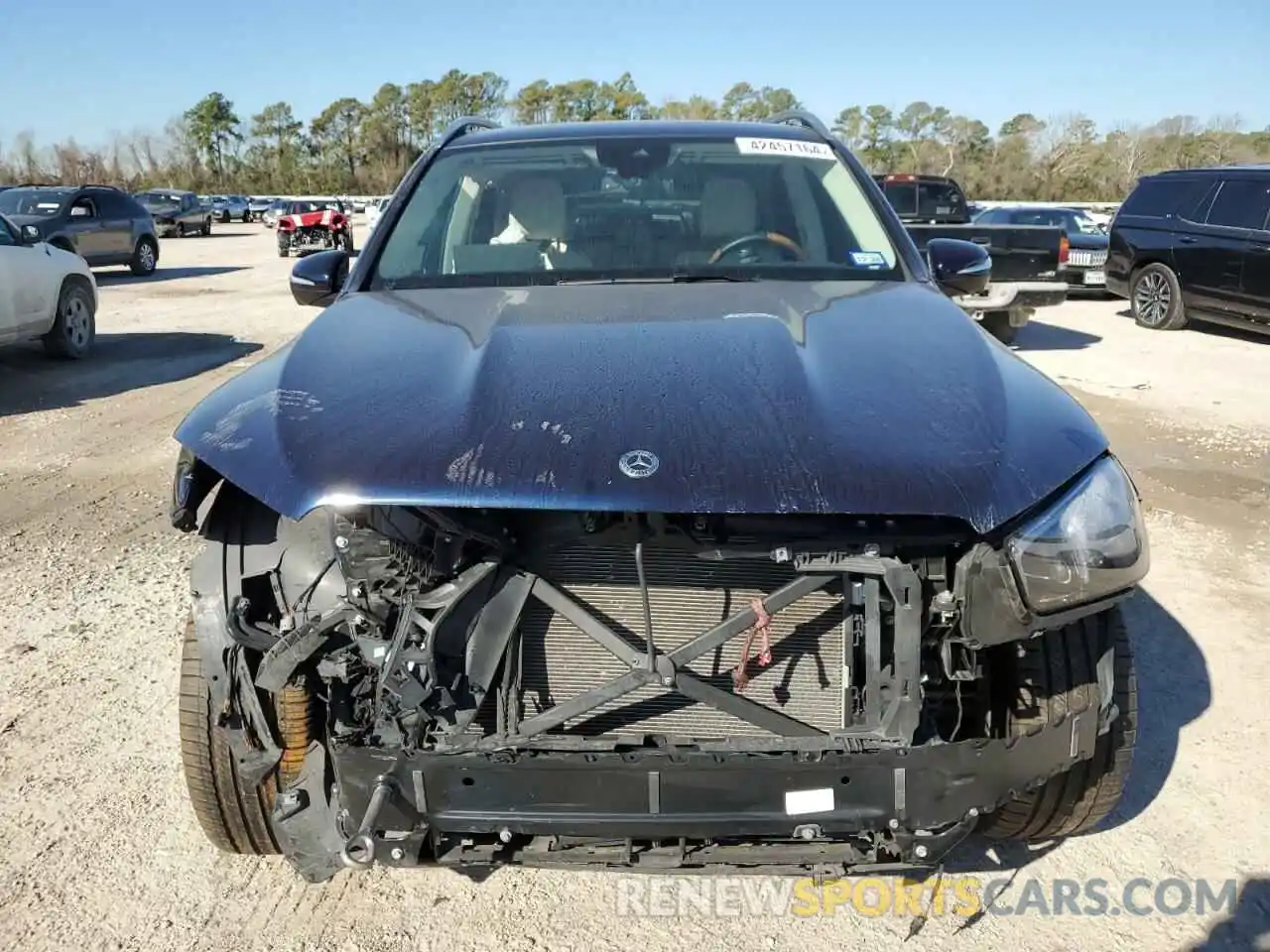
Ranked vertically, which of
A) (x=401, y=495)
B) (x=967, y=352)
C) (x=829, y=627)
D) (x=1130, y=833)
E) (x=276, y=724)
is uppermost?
(x=967, y=352)

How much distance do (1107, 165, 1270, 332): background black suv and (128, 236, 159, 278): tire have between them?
53.7 feet

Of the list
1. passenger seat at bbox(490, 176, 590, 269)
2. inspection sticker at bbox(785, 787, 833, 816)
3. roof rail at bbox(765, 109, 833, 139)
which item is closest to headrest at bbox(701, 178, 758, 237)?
passenger seat at bbox(490, 176, 590, 269)

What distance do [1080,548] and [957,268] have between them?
169 centimetres

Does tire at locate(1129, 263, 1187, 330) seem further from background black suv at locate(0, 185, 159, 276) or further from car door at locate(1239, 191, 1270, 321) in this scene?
background black suv at locate(0, 185, 159, 276)

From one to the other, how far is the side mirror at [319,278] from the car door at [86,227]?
16.7 m

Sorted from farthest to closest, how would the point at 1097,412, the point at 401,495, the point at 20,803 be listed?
the point at 1097,412 < the point at 20,803 < the point at 401,495

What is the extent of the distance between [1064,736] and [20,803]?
2716 millimetres

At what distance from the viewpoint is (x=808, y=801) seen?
188 cm

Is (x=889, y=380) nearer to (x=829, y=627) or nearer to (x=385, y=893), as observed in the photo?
(x=829, y=627)

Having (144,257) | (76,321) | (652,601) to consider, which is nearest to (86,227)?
(144,257)

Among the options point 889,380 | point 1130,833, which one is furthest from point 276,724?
point 1130,833

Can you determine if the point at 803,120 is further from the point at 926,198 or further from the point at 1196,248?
the point at 926,198

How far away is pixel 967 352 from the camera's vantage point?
236cm

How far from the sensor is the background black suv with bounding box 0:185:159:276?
1731 centimetres
